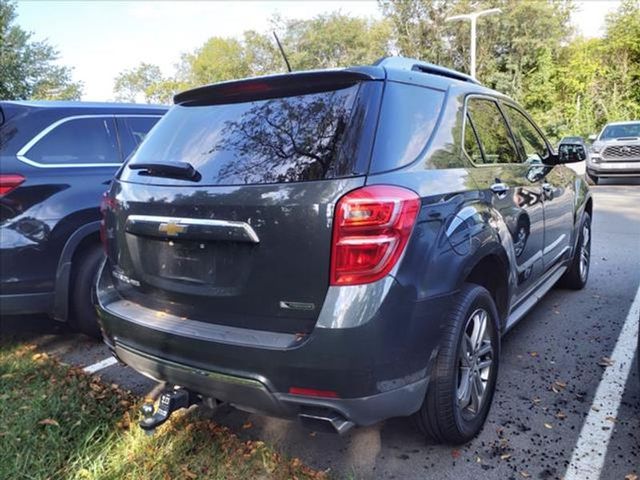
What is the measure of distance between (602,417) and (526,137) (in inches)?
82.2

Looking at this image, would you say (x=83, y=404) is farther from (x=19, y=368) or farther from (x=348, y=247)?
(x=348, y=247)

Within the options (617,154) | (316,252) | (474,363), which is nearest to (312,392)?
(316,252)

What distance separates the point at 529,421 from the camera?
2822mm

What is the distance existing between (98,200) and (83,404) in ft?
5.09

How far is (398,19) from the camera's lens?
2812cm

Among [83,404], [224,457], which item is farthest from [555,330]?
[83,404]

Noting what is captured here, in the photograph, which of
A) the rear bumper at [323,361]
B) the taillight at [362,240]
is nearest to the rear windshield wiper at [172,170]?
the rear bumper at [323,361]

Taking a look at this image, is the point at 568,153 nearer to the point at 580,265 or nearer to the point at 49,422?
the point at 580,265

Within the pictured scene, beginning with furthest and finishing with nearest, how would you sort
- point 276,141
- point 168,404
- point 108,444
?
1. point 108,444
2. point 168,404
3. point 276,141

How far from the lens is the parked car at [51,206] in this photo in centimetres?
350

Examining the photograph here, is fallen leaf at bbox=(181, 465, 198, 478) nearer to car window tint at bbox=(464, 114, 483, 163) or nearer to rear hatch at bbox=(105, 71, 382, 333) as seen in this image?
rear hatch at bbox=(105, 71, 382, 333)

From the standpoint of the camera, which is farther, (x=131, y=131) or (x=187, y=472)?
(x=131, y=131)

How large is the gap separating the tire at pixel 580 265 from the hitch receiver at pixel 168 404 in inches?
148

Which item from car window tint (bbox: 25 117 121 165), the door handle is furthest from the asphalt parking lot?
car window tint (bbox: 25 117 121 165)
